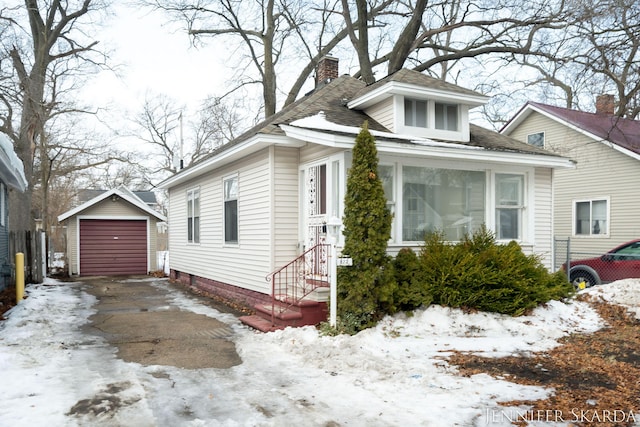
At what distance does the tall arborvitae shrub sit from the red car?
655cm

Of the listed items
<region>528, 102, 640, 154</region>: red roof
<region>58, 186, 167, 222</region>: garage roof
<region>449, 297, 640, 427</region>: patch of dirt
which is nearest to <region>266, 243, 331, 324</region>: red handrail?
<region>449, 297, 640, 427</region>: patch of dirt

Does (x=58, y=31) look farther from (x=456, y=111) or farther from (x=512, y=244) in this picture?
(x=512, y=244)

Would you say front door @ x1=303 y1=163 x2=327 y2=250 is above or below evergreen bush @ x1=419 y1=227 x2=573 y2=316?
above

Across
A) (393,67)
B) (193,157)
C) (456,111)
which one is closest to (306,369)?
(456,111)

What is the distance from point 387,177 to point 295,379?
413cm

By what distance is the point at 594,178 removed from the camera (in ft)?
49.1

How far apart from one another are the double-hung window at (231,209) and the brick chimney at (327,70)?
4.01m

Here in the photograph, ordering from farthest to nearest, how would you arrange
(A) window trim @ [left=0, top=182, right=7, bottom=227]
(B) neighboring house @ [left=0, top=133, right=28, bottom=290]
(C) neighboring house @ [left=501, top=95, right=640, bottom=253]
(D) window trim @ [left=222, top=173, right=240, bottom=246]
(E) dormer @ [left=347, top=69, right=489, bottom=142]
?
(C) neighboring house @ [left=501, top=95, right=640, bottom=253]
(A) window trim @ [left=0, top=182, right=7, bottom=227]
(D) window trim @ [left=222, top=173, right=240, bottom=246]
(E) dormer @ [left=347, top=69, right=489, bottom=142]
(B) neighboring house @ [left=0, top=133, right=28, bottom=290]

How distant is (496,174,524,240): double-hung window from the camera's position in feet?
30.7

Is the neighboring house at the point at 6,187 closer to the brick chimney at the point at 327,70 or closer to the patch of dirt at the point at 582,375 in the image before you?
the brick chimney at the point at 327,70

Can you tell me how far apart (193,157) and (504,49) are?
83.2 ft

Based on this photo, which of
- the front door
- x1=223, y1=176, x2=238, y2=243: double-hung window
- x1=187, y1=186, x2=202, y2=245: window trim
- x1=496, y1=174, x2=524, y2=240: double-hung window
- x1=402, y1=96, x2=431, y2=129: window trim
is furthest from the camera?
x1=187, y1=186, x2=202, y2=245: window trim

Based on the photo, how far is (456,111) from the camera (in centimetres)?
962

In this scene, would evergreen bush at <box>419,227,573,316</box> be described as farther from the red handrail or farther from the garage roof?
the garage roof
